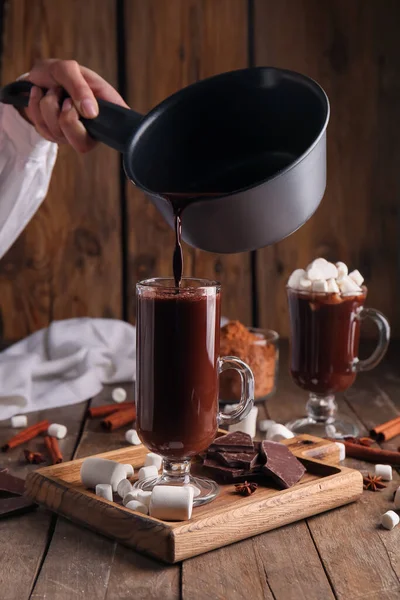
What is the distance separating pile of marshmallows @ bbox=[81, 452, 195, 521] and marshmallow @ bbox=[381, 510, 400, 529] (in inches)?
10.6

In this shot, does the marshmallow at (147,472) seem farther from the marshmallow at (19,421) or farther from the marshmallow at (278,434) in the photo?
the marshmallow at (19,421)

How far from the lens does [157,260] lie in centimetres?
270

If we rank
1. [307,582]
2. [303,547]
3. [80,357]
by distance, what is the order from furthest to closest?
[80,357] < [303,547] < [307,582]

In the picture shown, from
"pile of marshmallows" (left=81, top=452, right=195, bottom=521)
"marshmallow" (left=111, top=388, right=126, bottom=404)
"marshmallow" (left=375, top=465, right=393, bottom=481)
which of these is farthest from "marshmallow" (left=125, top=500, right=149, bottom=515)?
"marshmallow" (left=111, top=388, right=126, bottom=404)

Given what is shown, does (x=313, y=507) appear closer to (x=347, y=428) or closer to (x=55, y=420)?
(x=347, y=428)

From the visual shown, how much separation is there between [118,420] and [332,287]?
50 centimetres

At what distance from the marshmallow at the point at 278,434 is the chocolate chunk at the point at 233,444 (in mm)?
208

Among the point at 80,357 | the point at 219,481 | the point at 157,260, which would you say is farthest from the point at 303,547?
the point at 157,260

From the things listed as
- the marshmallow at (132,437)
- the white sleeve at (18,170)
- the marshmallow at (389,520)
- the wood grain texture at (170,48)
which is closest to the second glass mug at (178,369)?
the marshmallow at (389,520)

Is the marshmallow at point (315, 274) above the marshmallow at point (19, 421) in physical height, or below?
above

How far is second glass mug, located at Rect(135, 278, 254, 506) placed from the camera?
1179mm

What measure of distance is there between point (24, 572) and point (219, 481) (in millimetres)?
354

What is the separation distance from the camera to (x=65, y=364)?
210cm

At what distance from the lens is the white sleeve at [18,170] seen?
205 cm
